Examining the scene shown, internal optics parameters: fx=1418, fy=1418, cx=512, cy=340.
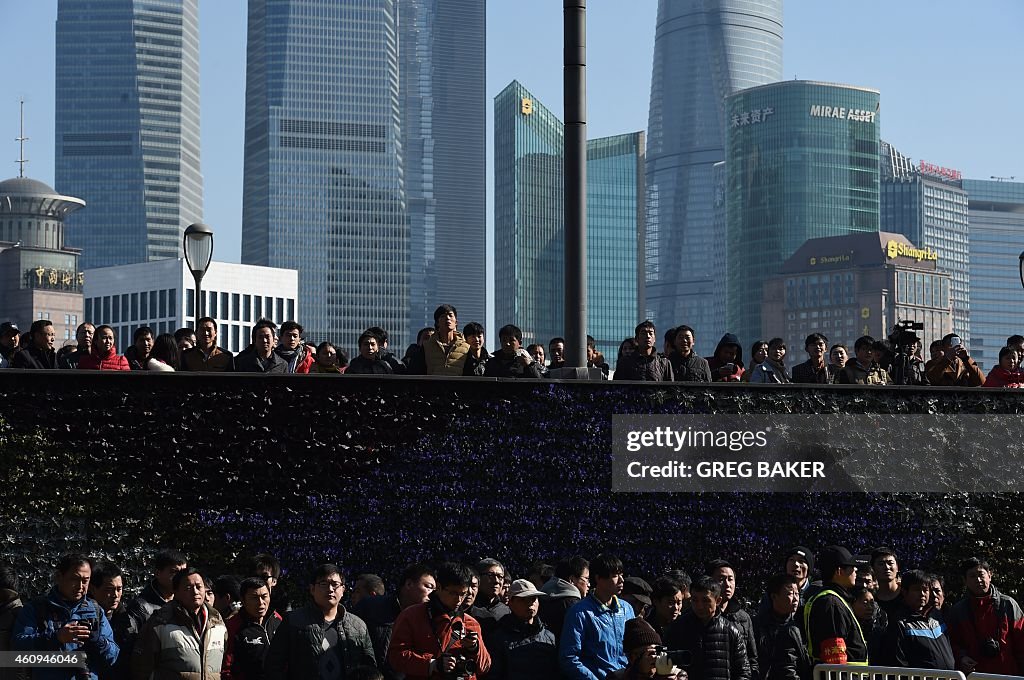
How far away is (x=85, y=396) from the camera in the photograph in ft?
39.7

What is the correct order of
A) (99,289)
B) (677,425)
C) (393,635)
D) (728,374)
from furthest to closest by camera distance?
(99,289), (728,374), (677,425), (393,635)

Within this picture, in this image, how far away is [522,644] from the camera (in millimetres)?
10141

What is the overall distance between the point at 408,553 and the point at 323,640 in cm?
286

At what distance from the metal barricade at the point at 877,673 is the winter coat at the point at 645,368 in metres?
4.10

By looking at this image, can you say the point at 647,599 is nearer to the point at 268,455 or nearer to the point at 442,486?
the point at 442,486

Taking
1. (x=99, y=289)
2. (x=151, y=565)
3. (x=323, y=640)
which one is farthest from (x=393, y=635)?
(x=99, y=289)

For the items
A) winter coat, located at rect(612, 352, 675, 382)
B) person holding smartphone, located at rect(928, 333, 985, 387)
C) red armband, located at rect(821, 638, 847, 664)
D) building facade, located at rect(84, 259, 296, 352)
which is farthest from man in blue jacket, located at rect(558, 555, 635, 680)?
building facade, located at rect(84, 259, 296, 352)

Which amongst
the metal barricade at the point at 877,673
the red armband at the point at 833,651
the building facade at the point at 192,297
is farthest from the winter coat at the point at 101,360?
the building facade at the point at 192,297

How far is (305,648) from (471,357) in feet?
14.4

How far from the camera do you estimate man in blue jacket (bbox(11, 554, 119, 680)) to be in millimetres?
9664

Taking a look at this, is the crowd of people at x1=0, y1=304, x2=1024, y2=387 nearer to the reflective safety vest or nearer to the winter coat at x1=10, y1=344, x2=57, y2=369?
the winter coat at x1=10, y1=344, x2=57, y2=369

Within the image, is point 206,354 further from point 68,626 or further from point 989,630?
point 989,630

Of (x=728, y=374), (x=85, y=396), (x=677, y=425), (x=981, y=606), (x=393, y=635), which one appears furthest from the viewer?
(x=728, y=374)

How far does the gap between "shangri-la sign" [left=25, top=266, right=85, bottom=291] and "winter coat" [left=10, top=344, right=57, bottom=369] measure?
181621 millimetres
